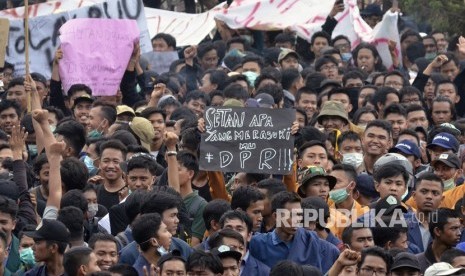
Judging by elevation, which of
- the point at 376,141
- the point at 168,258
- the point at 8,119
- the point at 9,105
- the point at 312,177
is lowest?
the point at 168,258

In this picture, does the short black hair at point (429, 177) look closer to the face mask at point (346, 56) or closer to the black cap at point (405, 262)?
the black cap at point (405, 262)

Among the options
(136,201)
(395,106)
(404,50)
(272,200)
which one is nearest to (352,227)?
(272,200)

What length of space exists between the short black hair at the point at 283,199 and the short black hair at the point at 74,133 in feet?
10.4

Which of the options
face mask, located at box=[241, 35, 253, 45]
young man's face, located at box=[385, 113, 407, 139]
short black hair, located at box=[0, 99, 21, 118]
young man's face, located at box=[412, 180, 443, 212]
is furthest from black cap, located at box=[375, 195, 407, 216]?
face mask, located at box=[241, 35, 253, 45]

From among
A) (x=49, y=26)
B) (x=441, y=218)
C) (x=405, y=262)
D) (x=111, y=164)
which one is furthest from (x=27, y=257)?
(x=49, y=26)

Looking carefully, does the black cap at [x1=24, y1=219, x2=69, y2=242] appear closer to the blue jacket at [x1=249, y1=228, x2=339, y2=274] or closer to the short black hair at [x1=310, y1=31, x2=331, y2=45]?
the blue jacket at [x1=249, y1=228, x2=339, y2=274]

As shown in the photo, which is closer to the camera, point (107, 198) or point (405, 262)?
point (405, 262)

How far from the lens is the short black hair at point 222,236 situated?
1327cm

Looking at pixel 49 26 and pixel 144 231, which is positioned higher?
pixel 49 26

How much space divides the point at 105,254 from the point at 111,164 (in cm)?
245

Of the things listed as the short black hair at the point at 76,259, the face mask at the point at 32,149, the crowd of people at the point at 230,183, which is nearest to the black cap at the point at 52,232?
the crowd of people at the point at 230,183

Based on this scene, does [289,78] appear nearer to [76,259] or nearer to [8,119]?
[8,119]

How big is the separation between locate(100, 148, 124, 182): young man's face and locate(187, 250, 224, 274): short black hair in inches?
115

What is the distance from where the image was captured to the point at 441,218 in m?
14.2
